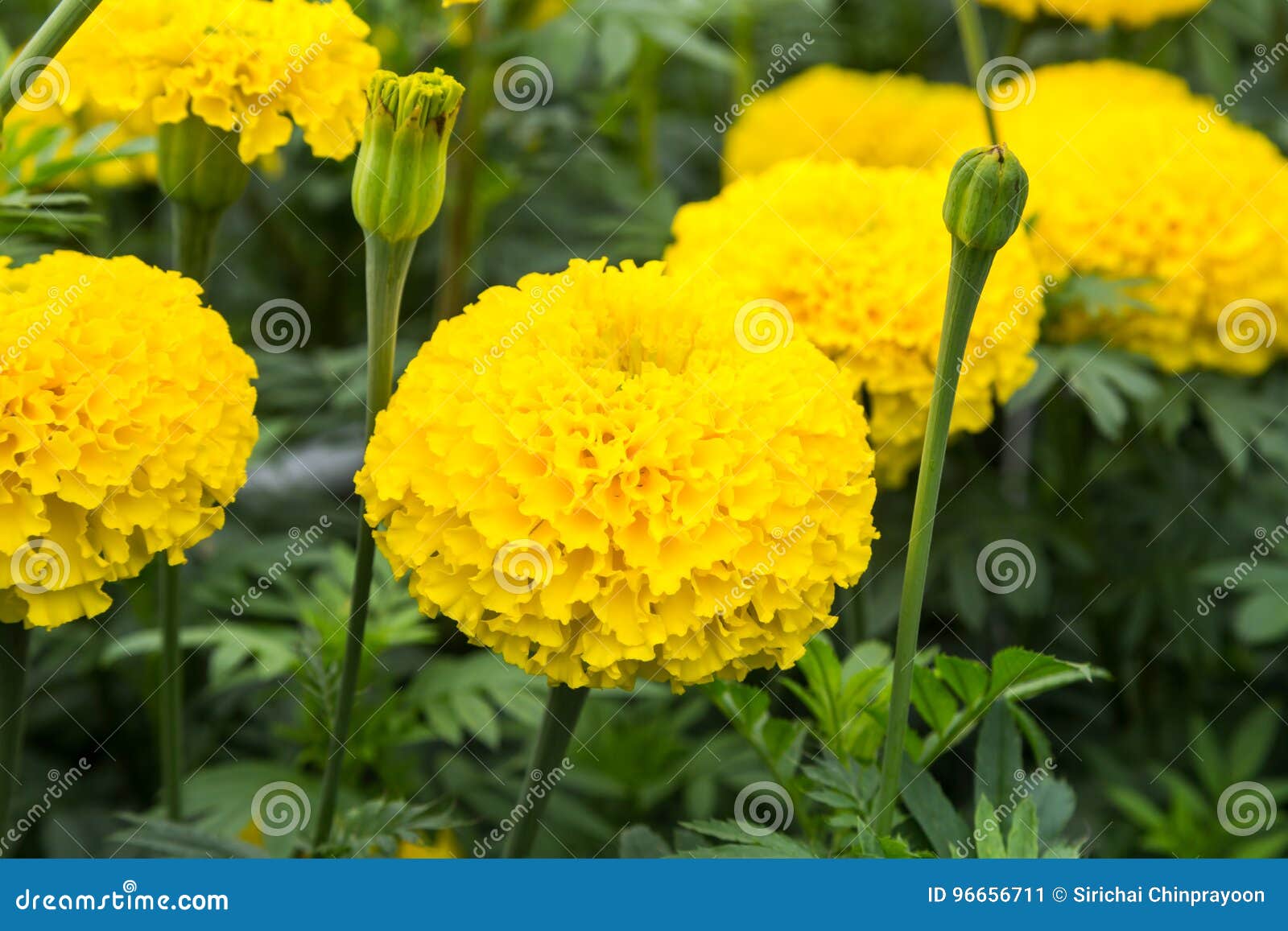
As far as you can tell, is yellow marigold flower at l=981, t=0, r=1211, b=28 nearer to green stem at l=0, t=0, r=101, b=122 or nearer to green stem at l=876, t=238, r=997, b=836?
green stem at l=876, t=238, r=997, b=836

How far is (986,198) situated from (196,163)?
1.82 ft

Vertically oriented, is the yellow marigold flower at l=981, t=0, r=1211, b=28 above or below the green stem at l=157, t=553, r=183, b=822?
above

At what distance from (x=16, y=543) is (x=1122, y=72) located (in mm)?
1313

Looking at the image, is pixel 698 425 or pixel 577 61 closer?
pixel 698 425

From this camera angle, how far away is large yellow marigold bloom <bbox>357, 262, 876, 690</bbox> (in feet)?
2.32

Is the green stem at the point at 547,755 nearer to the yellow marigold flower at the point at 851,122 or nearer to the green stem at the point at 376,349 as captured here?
the green stem at the point at 376,349

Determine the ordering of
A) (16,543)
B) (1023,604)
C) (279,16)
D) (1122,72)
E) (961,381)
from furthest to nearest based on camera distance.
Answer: (1122,72)
(1023,604)
(961,381)
(279,16)
(16,543)

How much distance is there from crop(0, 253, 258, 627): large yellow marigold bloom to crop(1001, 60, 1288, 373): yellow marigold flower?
0.79 m

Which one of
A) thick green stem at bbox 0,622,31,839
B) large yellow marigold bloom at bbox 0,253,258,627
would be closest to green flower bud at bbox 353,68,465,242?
large yellow marigold bloom at bbox 0,253,258,627

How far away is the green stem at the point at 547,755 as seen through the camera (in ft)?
2.71

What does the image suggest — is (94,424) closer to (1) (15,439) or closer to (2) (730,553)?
(1) (15,439)

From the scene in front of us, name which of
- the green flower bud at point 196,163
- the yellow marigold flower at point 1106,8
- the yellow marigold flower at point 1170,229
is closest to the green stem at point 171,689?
the green flower bud at point 196,163

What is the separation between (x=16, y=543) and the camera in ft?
2.27

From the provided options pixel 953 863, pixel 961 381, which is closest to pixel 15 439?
pixel 953 863
